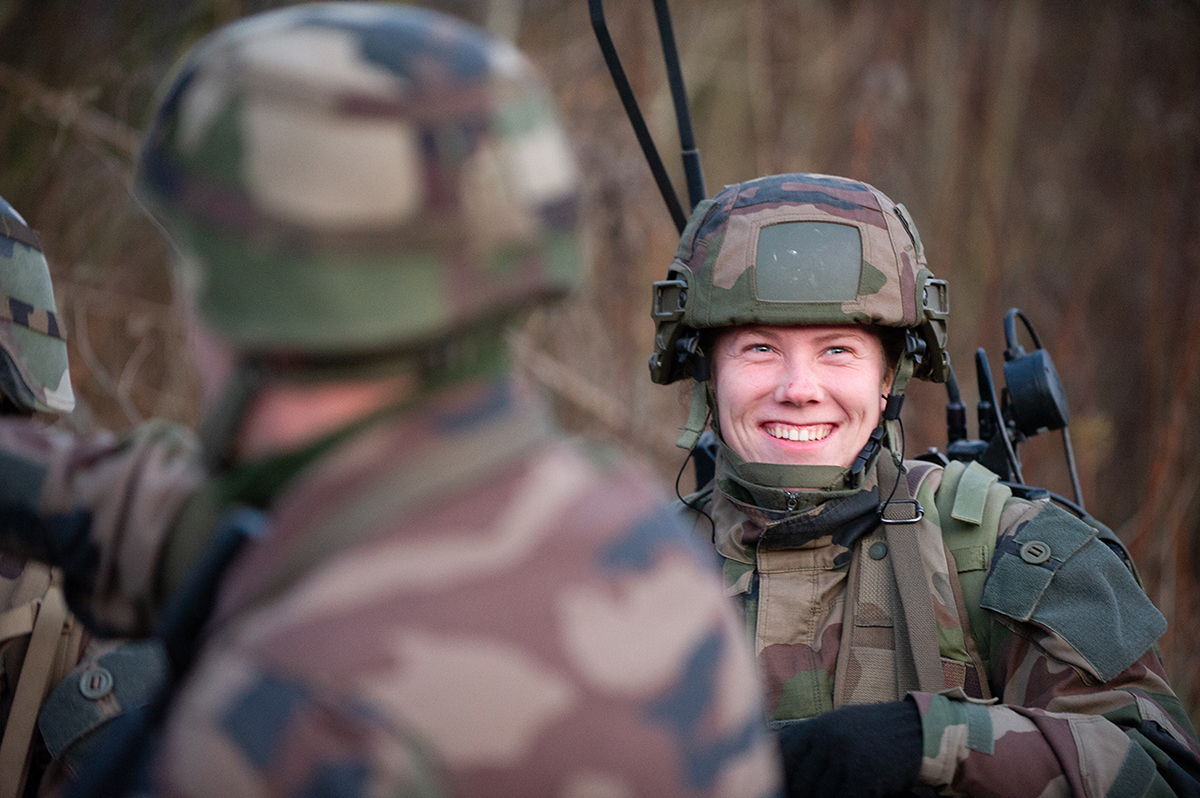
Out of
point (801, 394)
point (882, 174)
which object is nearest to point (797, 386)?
point (801, 394)

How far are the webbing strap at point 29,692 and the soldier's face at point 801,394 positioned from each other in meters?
1.69

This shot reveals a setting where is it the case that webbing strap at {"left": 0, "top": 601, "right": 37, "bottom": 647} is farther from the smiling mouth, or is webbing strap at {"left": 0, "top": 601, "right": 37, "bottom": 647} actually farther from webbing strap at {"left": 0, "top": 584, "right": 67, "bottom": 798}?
the smiling mouth

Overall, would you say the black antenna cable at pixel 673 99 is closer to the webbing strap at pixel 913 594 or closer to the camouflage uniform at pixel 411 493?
the webbing strap at pixel 913 594

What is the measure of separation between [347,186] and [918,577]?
187cm

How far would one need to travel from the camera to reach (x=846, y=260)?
264cm

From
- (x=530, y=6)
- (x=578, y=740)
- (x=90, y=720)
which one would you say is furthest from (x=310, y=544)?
(x=530, y=6)

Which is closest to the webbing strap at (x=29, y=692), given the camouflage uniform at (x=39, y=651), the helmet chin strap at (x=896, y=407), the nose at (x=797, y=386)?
the camouflage uniform at (x=39, y=651)

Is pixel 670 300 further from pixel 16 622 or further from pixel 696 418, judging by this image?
pixel 16 622

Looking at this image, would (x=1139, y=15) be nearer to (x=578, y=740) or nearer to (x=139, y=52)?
(x=139, y=52)

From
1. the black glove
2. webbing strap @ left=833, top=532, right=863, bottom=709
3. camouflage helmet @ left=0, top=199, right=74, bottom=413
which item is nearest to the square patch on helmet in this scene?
webbing strap @ left=833, top=532, right=863, bottom=709

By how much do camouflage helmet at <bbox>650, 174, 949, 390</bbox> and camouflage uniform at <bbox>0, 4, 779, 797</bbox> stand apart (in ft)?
4.90

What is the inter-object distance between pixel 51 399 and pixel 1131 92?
8858 millimetres

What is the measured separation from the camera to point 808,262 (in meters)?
2.64

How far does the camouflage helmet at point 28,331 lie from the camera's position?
7.69 feet
